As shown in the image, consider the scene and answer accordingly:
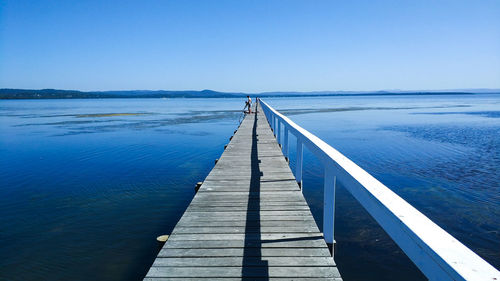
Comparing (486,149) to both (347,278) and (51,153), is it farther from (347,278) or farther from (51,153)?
(51,153)

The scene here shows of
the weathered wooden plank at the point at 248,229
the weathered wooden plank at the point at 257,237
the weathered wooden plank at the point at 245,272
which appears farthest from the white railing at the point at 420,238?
the weathered wooden plank at the point at 248,229

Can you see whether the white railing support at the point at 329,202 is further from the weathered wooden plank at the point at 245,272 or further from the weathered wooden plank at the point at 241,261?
the weathered wooden plank at the point at 245,272

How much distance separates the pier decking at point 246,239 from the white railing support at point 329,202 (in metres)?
0.11

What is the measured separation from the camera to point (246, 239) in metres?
3.55

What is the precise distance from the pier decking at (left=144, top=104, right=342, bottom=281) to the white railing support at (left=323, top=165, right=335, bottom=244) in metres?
0.11

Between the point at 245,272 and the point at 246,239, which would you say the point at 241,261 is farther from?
the point at 246,239

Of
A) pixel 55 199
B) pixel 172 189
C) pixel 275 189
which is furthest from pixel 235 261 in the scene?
pixel 55 199

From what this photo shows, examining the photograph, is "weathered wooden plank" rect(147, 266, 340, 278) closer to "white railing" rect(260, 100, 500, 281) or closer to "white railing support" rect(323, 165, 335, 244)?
"white railing support" rect(323, 165, 335, 244)

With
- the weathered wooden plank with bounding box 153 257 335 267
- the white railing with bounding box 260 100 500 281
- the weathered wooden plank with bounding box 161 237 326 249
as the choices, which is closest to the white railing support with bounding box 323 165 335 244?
the weathered wooden plank with bounding box 161 237 326 249

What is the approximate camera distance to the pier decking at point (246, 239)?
2.91 meters

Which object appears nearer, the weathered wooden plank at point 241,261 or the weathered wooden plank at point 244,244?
the weathered wooden plank at point 241,261

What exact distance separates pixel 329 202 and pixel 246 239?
100cm

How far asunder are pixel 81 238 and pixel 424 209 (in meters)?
7.48

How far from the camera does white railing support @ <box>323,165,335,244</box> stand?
321 cm
